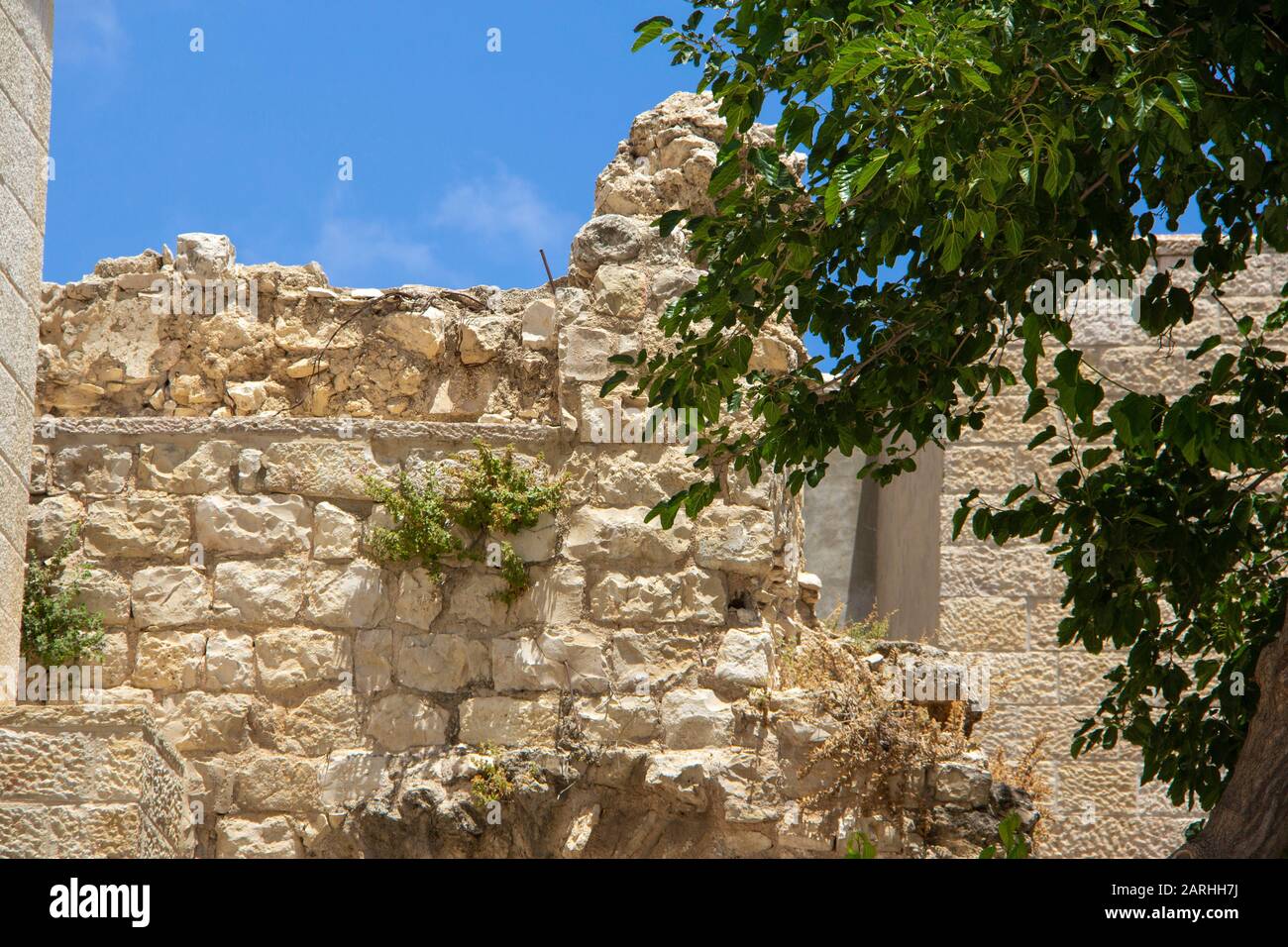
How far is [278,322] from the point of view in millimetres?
7660

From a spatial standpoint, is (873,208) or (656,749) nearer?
(873,208)

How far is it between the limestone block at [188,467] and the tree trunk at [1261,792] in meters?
4.60

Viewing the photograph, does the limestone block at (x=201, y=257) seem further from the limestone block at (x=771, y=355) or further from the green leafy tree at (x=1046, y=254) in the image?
the green leafy tree at (x=1046, y=254)

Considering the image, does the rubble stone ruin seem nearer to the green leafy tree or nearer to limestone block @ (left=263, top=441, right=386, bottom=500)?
limestone block @ (left=263, top=441, right=386, bottom=500)

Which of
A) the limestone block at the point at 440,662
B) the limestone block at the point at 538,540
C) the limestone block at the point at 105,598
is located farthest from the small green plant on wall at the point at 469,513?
the limestone block at the point at 105,598

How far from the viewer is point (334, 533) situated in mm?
7188

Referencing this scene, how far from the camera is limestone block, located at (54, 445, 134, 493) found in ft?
23.9

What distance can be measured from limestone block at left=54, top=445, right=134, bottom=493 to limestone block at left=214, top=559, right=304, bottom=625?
67cm

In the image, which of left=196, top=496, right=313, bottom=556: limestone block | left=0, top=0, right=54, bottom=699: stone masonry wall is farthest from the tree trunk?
left=196, top=496, right=313, bottom=556: limestone block

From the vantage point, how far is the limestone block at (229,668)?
7.05m
